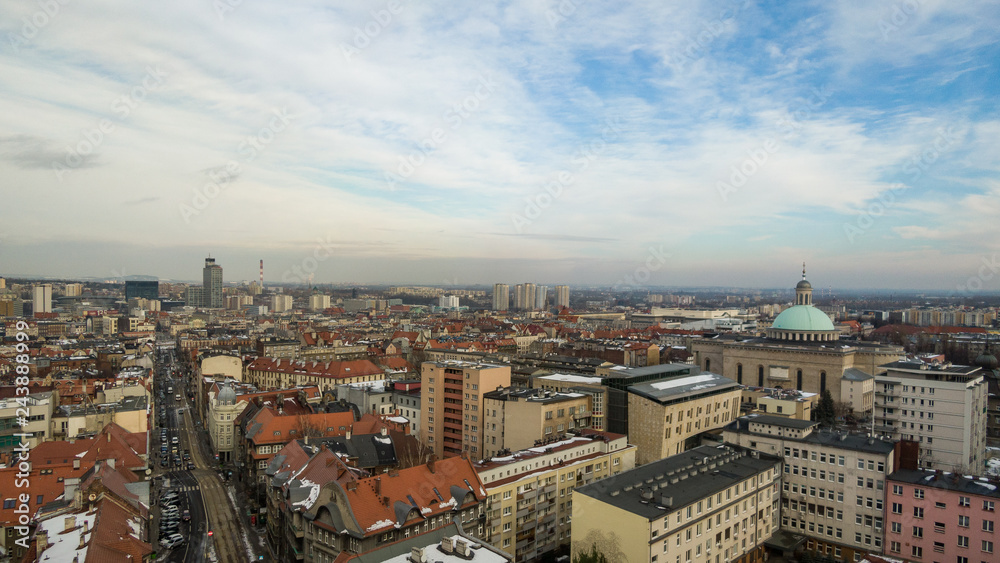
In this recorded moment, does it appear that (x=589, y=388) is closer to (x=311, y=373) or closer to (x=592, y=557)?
(x=592, y=557)

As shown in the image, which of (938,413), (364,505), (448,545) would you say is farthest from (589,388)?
(938,413)

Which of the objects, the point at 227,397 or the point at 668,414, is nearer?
the point at 668,414

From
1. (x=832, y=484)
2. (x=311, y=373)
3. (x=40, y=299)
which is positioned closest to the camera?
(x=832, y=484)

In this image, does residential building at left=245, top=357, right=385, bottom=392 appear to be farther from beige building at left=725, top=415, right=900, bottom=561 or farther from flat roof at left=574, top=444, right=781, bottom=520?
beige building at left=725, top=415, right=900, bottom=561

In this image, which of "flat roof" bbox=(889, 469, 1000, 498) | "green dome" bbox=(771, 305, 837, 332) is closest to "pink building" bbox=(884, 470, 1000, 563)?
"flat roof" bbox=(889, 469, 1000, 498)

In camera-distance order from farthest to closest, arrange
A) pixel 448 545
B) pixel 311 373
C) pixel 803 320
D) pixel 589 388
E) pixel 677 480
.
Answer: pixel 803 320
pixel 311 373
pixel 589 388
pixel 677 480
pixel 448 545

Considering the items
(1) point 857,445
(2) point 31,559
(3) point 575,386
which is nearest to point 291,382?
(3) point 575,386

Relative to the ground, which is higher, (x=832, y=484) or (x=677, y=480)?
(x=677, y=480)

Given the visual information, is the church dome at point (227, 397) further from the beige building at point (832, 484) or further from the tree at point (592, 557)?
the beige building at point (832, 484)
